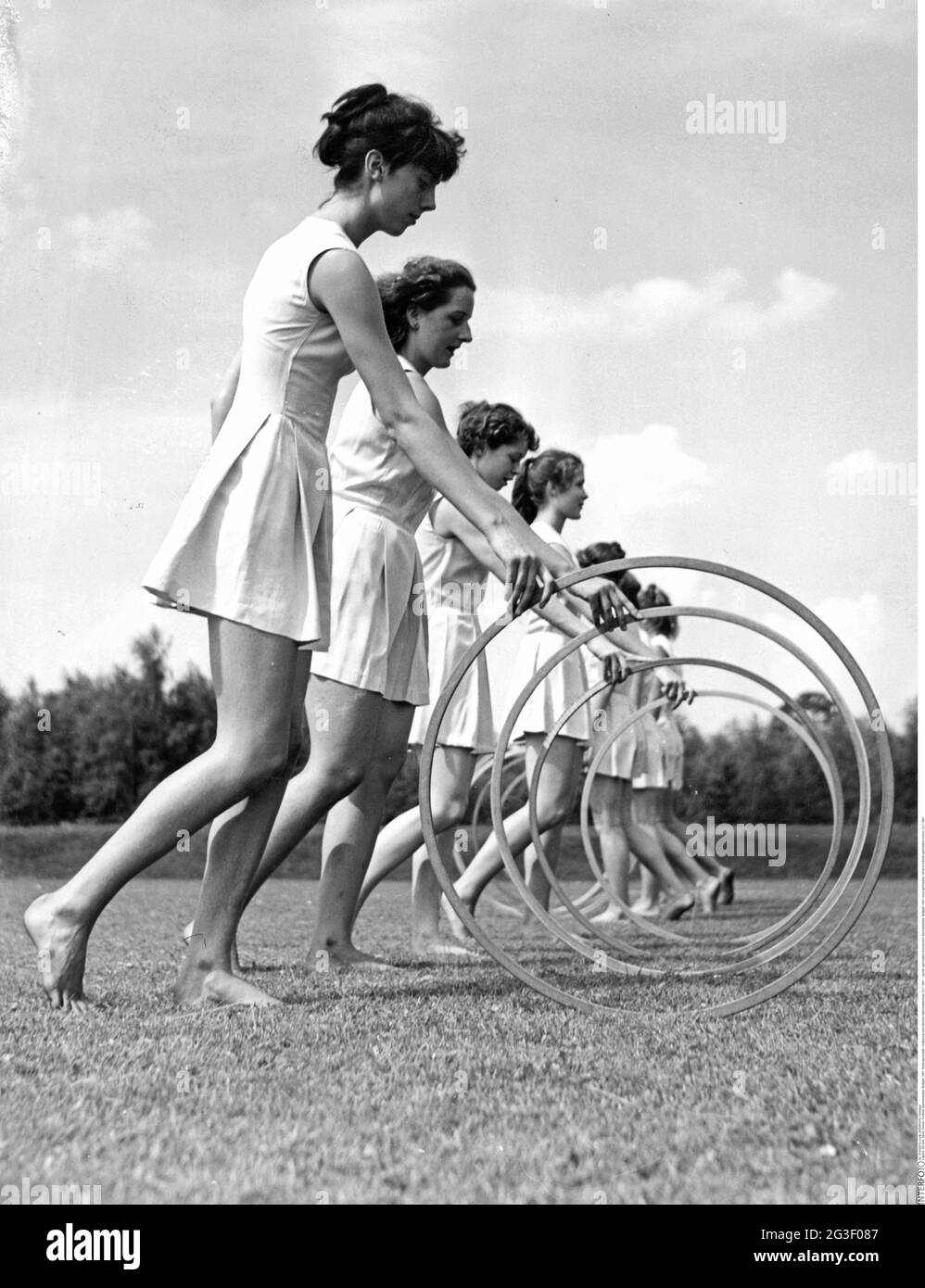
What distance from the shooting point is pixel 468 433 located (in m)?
6.32

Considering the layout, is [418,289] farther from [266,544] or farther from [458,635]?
[266,544]

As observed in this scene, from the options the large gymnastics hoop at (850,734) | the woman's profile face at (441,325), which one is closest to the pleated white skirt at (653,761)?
the woman's profile face at (441,325)

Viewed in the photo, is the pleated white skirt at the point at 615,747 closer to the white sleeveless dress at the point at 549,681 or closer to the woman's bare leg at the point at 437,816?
the white sleeveless dress at the point at 549,681

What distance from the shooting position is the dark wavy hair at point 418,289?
516 centimetres

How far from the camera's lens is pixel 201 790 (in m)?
3.53

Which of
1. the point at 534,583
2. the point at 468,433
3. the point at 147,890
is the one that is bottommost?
the point at 147,890

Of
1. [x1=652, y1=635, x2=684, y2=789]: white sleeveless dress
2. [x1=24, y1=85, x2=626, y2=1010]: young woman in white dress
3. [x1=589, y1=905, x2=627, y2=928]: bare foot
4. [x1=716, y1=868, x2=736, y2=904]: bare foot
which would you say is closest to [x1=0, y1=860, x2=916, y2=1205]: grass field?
[x1=24, y1=85, x2=626, y2=1010]: young woman in white dress

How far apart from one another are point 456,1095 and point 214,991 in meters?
1.14

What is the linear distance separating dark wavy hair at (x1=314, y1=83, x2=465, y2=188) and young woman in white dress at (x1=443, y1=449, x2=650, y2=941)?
8.08 feet

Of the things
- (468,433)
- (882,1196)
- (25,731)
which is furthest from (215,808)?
(25,731)

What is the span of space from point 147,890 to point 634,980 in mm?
9539
